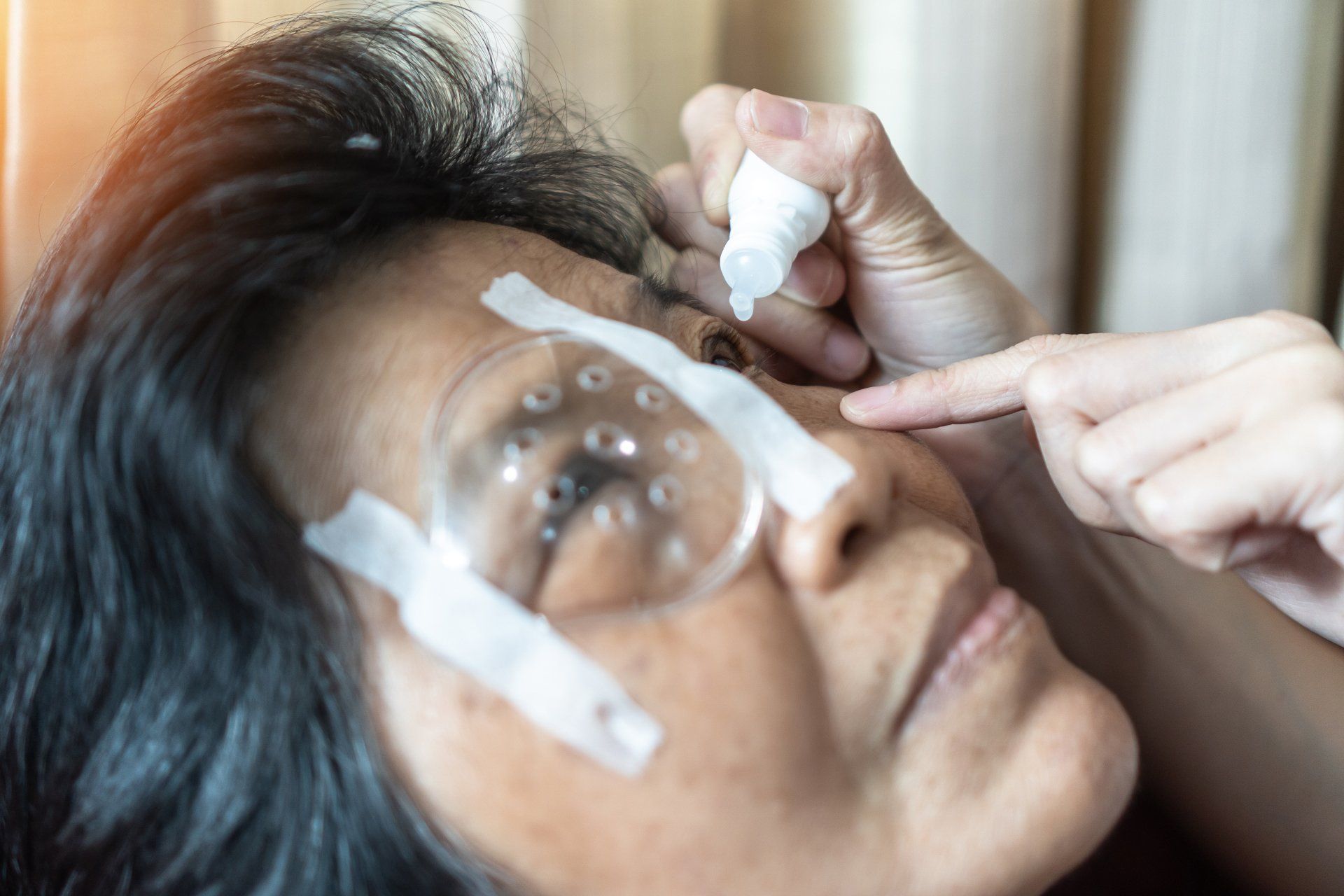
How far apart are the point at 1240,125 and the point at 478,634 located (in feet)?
4.23

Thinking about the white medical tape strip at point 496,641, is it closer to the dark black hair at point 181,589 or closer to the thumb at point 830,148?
the dark black hair at point 181,589

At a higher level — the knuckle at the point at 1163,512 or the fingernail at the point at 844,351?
the knuckle at the point at 1163,512

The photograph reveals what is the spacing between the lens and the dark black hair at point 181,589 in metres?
0.66

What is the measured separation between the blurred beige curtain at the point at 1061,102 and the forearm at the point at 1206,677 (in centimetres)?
39

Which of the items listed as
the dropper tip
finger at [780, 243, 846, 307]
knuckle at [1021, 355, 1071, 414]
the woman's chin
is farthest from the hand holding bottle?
the woman's chin

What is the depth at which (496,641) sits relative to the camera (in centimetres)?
65

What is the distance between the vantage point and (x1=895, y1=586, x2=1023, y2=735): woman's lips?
0.69 m

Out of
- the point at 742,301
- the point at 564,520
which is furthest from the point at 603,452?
the point at 742,301

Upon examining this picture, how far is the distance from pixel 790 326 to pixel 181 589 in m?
0.74

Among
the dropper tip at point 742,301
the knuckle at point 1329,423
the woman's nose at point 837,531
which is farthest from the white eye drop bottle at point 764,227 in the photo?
the knuckle at point 1329,423

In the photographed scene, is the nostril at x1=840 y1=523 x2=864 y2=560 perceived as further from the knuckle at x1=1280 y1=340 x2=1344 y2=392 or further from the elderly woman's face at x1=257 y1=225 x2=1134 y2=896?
the knuckle at x1=1280 y1=340 x2=1344 y2=392

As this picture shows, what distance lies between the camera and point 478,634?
0.64 m

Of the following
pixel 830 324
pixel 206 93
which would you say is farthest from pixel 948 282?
pixel 206 93

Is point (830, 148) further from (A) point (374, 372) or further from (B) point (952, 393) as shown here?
(A) point (374, 372)
